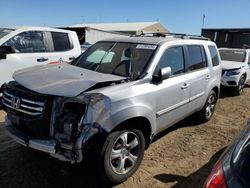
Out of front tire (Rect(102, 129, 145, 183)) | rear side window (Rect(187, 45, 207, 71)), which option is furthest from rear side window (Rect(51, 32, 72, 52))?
front tire (Rect(102, 129, 145, 183))

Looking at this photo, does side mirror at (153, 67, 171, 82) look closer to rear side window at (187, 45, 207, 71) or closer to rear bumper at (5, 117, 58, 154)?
rear side window at (187, 45, 207, 71)

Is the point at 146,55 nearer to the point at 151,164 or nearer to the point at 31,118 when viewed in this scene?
the point at 151,164

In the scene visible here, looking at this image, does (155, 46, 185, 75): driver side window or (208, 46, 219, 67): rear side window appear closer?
(155, 46, 185, 75): driver side window

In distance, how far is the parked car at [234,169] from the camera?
168 cm

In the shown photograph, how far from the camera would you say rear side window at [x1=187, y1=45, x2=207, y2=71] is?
5.27 m

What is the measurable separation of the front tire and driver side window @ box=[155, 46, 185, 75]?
3.71 feet

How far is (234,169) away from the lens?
5.86ft

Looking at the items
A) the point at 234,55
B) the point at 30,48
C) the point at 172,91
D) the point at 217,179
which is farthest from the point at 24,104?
the point at 234,55

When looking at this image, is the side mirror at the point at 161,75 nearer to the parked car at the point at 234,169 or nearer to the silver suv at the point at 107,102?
the silver suv at the point at 107,102

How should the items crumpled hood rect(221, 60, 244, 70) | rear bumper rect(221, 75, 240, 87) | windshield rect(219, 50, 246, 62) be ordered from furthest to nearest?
windshield rect(219, 50, 246, 62), crumpled hood rect(221, 60, 244, 70), rear bumper rect(221, 75, 240, 87)

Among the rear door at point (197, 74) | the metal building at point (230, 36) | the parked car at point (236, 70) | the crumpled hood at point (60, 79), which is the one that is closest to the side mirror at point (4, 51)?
the crumpled hood at point (60, 79)

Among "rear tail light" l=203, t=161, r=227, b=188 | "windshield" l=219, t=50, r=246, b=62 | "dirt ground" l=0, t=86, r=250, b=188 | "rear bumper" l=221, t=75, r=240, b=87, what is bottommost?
"dirt ground" l=0, t=86, r=250, b=188

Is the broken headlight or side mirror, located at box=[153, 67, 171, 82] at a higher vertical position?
side mirror, located at box=[153, 67, 171, 82]

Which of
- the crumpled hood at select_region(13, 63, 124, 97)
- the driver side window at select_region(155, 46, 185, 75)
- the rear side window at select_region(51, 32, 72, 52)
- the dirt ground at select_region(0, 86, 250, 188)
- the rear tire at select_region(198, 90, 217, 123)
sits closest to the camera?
the crumpled hood at select_region(13, 63, 124, 97)
